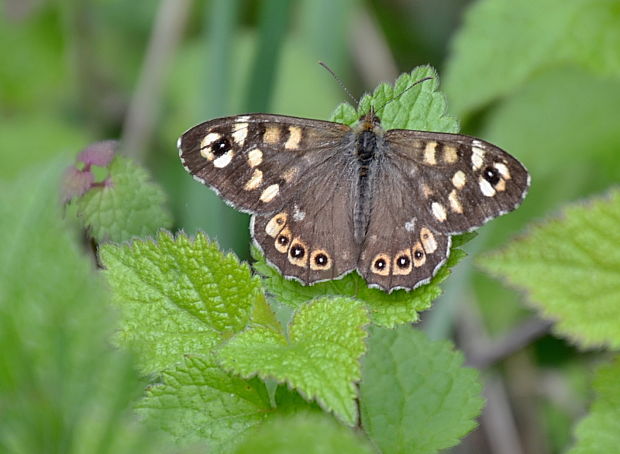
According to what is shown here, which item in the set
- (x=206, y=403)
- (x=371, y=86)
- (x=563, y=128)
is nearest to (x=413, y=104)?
(x=206, y=403)

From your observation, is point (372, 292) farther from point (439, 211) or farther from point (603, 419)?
point (603, 419)

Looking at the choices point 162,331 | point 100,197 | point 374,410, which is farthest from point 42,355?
point 374,410

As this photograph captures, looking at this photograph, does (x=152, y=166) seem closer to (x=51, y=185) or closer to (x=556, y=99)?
(x=556, y=99)

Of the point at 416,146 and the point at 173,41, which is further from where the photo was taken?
the point at 173,41

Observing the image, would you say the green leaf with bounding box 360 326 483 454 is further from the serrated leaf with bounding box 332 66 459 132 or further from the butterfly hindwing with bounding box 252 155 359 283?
the serrated leaf with bounding box 332 66 459 132

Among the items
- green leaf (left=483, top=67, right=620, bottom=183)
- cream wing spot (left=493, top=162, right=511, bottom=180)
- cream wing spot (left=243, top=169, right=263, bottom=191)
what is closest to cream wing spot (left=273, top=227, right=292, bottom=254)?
cream wing spot (left=243, top=169, right=263, bottom=191)

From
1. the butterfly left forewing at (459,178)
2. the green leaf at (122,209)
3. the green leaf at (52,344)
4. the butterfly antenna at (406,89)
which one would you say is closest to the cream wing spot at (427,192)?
the butterfly left forewing at (459,178)

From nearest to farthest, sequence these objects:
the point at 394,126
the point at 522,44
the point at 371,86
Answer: the point at 394,126 < the point at 522,44 < the point at 371,86
